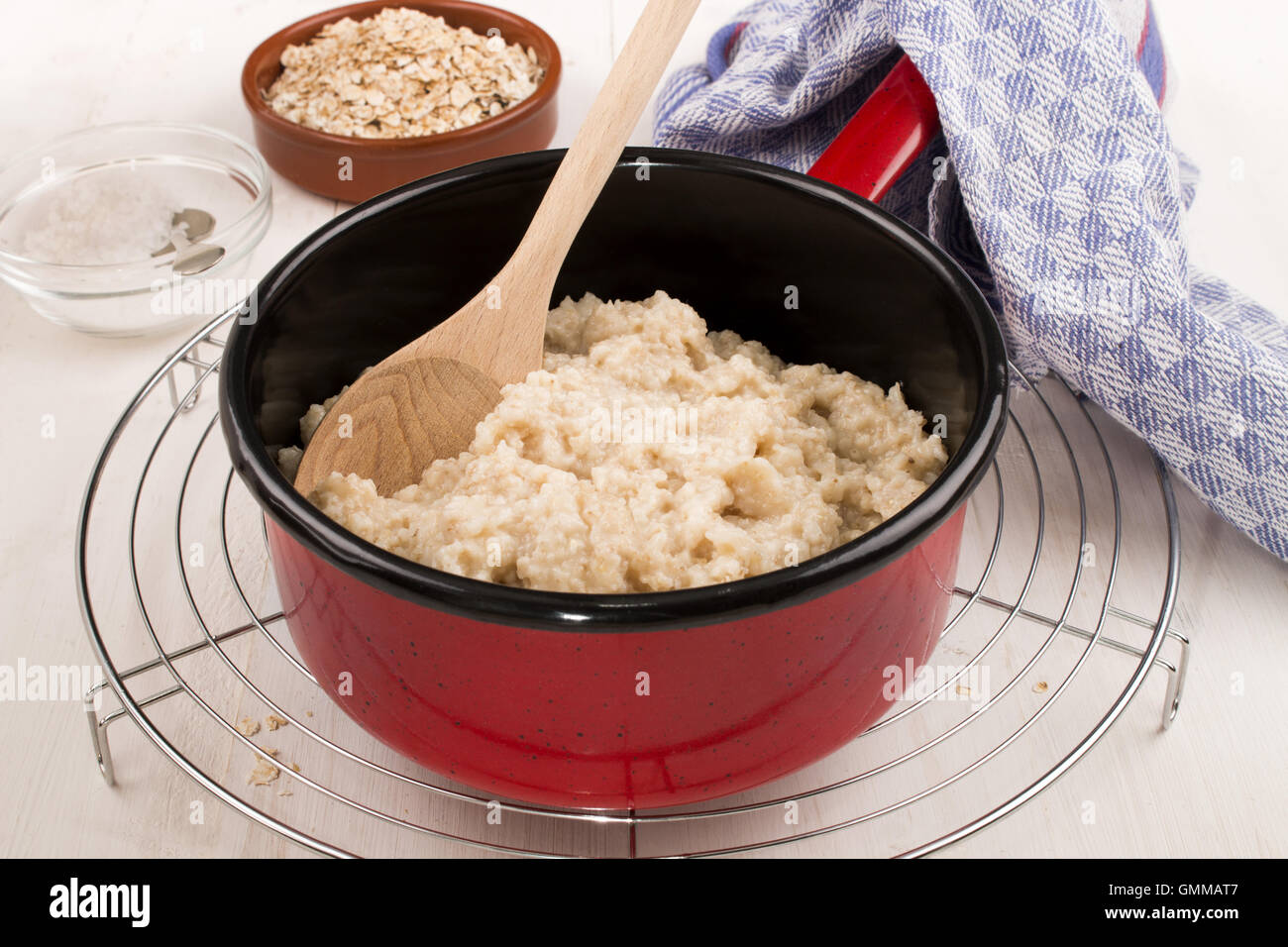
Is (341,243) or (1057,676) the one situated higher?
(341,243)

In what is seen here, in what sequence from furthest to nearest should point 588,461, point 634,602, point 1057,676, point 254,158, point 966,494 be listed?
point 254,158
point 1057,676
point 588,461
point 966,494
point 634,602

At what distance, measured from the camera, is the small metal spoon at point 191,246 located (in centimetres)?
198

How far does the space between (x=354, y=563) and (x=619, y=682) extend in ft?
0.76

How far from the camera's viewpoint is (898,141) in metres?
1.63

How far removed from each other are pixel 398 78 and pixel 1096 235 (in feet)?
4.17

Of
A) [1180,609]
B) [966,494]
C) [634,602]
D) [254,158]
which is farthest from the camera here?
[254,158]

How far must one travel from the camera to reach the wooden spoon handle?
138 centimetres

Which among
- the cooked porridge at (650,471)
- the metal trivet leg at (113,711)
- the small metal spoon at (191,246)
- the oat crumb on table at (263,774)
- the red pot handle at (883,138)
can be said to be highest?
the red pot handle at (883,138)

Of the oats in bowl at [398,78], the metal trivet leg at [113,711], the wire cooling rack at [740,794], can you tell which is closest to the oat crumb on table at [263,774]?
the wire cooling rack at [740,794]

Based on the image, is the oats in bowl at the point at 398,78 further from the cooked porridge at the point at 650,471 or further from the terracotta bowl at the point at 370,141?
the cooked porridge at the point at 650,471

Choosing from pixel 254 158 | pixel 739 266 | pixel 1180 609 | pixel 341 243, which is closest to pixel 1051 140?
pixel 739 266

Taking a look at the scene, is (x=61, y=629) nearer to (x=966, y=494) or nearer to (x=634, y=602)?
(x=634, y=602)

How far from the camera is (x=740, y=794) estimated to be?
4.48 ft
